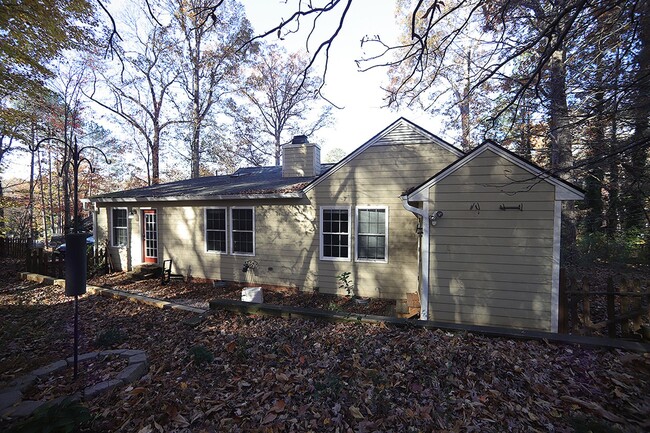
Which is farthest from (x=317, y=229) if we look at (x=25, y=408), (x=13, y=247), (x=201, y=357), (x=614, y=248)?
(x=13, y=247)

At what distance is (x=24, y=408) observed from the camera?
2809 millimetres

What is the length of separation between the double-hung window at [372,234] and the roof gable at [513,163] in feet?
6.08

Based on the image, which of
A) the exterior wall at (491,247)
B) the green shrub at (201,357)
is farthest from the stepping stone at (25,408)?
the exterior wall at (491,247)

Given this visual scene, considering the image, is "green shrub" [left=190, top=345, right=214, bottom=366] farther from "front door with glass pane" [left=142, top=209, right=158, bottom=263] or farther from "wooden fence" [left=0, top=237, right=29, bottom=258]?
"wooden fence" [left=0, top=237, right=29, bottom=258]

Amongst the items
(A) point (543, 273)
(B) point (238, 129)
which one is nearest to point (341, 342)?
(A) point (543, 273)

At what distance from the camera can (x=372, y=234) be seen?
25.6ft

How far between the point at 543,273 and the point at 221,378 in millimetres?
5533

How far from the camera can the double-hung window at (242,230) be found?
9000 mm

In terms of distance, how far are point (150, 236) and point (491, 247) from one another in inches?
426

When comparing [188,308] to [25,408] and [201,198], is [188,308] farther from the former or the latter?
[201,198]

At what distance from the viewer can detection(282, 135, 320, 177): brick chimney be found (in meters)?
10.1

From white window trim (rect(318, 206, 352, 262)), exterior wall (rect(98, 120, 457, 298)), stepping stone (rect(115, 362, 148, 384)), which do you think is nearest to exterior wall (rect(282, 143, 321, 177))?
exterior wall (rect(98, 120, 457, 298))

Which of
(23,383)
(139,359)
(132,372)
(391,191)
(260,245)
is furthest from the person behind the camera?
(260,245)

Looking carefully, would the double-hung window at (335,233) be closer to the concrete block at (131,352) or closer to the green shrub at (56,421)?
the concrete block at (131,352)
